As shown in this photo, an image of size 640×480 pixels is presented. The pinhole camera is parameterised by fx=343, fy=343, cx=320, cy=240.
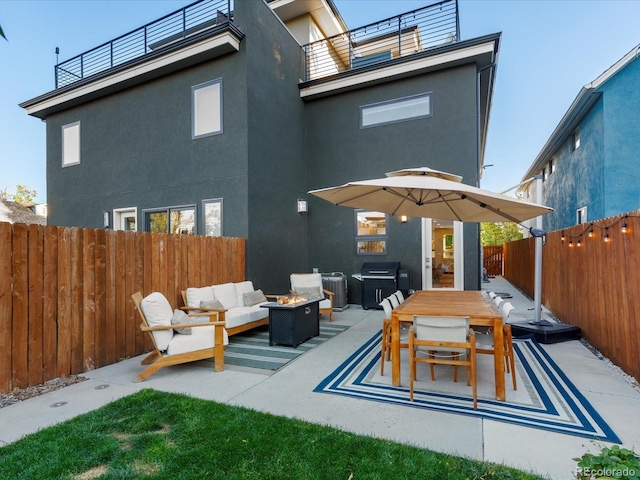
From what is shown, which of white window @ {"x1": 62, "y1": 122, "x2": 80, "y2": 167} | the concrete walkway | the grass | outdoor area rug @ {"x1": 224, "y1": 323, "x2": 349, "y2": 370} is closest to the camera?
the grass

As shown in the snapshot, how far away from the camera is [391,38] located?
1066cm

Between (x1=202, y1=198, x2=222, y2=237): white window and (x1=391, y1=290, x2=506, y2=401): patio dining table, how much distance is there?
4491 mm

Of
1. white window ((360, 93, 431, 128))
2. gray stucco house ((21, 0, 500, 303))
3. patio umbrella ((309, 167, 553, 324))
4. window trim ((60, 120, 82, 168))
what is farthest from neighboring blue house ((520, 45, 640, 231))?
window trim ((60, 120, 82, 168))

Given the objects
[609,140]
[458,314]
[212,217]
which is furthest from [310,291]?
[609,140]

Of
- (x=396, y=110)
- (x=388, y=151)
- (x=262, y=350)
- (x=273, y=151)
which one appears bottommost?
(x=262, y=350)

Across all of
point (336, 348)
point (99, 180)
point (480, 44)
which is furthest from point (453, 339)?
point (99, 180)

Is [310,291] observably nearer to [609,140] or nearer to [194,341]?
[194,341]

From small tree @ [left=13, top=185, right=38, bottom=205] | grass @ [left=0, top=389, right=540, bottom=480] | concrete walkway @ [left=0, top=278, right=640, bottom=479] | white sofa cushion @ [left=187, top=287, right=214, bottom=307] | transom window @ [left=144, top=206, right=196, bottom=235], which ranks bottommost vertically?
concrete walkway @ [left=0, top=278, right=640, bottom=479]

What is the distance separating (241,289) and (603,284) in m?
5.67

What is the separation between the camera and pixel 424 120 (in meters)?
8.23

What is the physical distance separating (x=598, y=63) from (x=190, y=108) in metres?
20.2

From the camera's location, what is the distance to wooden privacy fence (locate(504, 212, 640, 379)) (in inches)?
151

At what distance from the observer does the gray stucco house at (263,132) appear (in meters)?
7.35

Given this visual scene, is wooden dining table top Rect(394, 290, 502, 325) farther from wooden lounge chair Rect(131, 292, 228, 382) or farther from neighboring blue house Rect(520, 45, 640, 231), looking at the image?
neighboring blue house Rect(520, 45, 640, 231)
